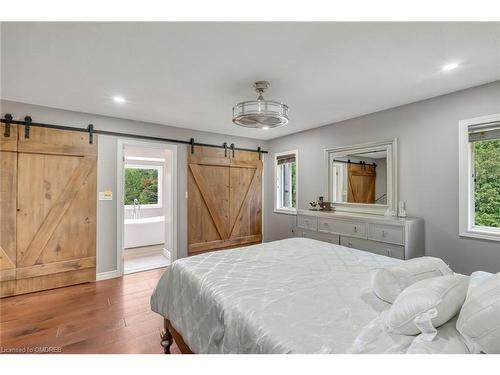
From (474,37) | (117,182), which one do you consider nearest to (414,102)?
(474,37)

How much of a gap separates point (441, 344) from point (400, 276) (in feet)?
1.46

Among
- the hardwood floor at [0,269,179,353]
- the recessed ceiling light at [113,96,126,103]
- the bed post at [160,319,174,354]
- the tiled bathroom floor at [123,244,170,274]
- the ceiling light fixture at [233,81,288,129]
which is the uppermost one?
the recessed ceiling light at [113,96,126,103]

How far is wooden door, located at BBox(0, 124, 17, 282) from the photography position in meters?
2.87

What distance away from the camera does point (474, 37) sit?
1672 mm

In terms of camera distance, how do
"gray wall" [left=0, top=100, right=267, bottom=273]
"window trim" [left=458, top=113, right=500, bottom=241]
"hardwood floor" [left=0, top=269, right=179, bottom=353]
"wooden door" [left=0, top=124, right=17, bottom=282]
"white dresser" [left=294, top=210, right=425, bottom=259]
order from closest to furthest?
"hardwood floor" [left=0, top=269, right=179, bottom=353]
"window trim" [left=458, top=113, right=500, bottom=241]
"white dresser" [left=294, top=210, right=425, bottom=259]
"wooden door" [left=0, top=124, right=17, bottom=282]
"gray wall" [left=0, top=100, right=267, bottom=273]

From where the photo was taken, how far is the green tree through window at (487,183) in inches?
96.6

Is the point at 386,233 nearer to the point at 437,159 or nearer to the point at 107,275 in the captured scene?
the point at 437,159

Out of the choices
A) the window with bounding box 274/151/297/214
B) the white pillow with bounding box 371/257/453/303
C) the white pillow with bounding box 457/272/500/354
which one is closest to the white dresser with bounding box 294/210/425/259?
the window with bounding box 274/151/297/214

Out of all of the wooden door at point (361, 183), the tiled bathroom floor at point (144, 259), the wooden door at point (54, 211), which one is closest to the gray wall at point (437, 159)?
the wooden door at point (361, 183)

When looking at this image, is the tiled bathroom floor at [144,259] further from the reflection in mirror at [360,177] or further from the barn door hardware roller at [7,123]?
the reflection in mirror at [360,177]

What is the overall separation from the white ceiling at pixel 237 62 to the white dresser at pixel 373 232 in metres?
1.47

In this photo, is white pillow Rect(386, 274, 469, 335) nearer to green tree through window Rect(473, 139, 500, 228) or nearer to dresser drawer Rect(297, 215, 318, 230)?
green tree through window Rect(473, 139, 500, 228)

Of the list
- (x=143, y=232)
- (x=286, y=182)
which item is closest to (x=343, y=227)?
(x=286, y=182)
